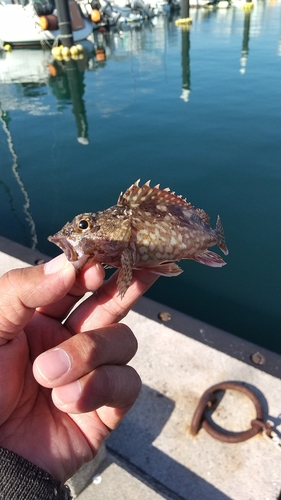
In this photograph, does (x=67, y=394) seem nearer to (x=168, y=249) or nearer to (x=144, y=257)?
(x=144, y=257)

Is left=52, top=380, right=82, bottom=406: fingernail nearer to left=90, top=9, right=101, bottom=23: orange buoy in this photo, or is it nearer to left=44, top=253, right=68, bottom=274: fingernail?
left=44, top=253, right=68, bottom=274: fingernail

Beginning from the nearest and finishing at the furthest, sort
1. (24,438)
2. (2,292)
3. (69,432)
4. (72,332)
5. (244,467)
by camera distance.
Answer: (2,292) < (24,438) < (69,432) < (72,332) < (244,467)

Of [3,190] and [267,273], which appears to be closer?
[267,273]

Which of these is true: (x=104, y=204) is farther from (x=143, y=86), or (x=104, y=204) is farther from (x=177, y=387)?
(x=143, y=86)

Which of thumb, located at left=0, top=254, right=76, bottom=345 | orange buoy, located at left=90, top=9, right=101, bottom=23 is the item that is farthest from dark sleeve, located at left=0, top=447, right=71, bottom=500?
orange buoy, located at left=90, top=9, right=101, bottom=23

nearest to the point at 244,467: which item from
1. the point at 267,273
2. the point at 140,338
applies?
the point at 140,338

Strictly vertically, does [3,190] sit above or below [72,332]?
below

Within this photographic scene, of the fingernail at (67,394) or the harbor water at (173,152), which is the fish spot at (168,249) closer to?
the fingernail at (67,394)

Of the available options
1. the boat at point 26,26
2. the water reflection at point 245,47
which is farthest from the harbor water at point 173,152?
the boat at point 26,26
